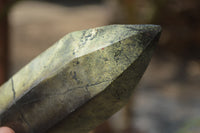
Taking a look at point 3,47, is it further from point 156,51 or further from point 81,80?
point 156,51

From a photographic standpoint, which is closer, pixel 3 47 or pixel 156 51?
pixel 3 47

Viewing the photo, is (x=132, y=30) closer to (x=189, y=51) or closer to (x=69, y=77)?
(x=69, y=77)

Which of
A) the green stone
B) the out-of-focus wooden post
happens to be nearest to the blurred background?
the out-of-focus wooden post

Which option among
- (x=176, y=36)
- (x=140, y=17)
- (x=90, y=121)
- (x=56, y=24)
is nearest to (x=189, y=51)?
(x=176, y=36)

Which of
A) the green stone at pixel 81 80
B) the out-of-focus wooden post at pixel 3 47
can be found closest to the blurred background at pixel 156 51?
the out-of-focus wooden post at pixel 3 47

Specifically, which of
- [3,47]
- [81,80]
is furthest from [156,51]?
[81,80]

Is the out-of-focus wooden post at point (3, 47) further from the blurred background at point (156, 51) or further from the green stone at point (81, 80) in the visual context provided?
the green stone at point (81, 80)

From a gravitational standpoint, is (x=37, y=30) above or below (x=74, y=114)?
below
